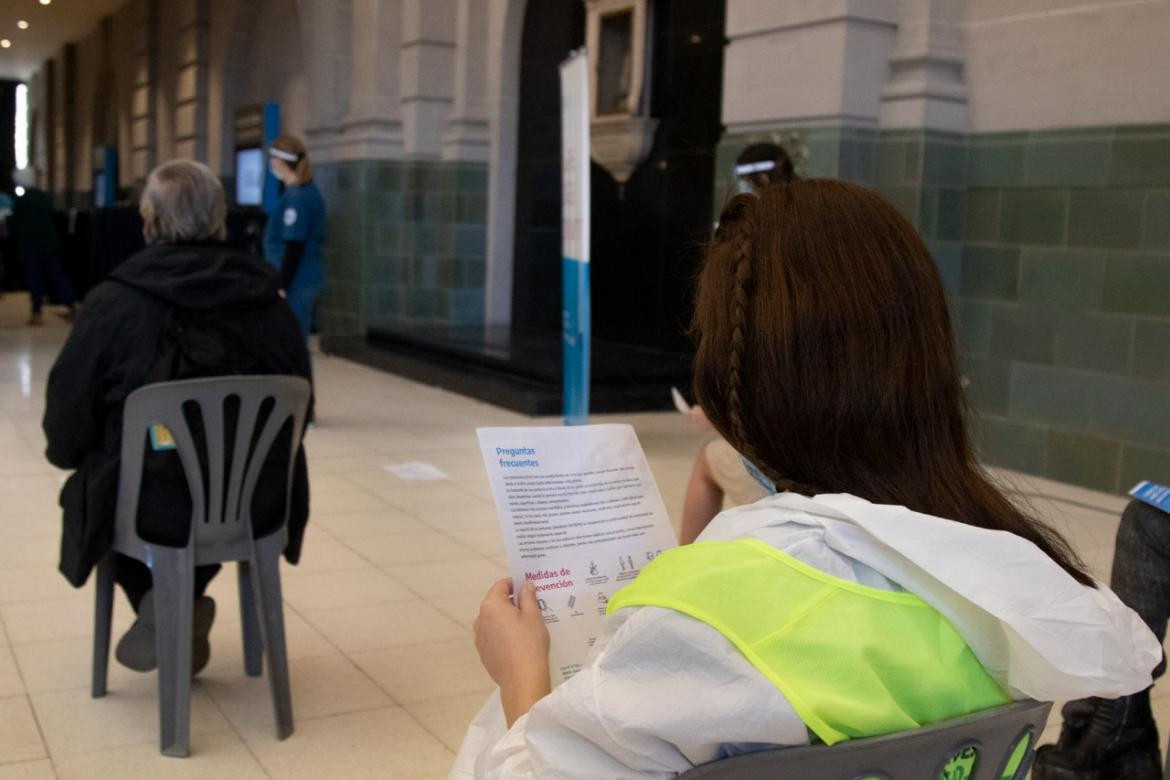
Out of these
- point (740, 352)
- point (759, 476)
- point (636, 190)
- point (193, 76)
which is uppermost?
point (193, 76)

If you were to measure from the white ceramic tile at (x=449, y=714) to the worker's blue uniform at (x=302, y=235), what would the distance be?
4089 millimetres

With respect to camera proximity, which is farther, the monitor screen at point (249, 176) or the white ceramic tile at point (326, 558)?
the monitor screen at point (249, 176)

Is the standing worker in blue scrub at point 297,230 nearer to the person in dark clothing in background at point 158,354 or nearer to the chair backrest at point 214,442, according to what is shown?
the person in dark clothing in background at point 158,354

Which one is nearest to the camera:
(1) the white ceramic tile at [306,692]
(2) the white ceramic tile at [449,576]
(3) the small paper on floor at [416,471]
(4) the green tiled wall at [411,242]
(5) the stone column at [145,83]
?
(1) the white ceramic tile at [306,692]

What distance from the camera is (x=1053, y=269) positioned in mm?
5727

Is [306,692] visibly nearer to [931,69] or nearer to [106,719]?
[106,719]

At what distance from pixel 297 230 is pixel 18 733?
4419 mm

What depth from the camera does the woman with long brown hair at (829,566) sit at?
0.93 m

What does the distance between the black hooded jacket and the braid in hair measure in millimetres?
A: 1966

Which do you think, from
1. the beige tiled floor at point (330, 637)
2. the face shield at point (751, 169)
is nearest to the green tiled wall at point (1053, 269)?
the beige tiled floor at point (330, 637)

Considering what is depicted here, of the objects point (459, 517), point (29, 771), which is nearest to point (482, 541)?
point (459, 517)

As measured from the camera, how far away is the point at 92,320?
279cm

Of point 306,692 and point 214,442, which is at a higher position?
point 214,442

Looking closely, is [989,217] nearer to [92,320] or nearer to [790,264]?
[92,320]
